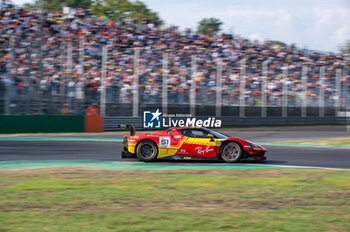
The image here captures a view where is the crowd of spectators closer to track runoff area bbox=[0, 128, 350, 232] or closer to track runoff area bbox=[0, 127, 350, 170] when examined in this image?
track runoff area bbox=[0, 127, 350, 170]

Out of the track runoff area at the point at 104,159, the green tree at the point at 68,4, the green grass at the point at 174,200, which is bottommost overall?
the green grass at the point at 174,200

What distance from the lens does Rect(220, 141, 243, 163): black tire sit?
11.4 m

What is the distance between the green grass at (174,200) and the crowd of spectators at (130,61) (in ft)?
41.4

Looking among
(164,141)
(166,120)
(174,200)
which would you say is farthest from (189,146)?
(166,120)

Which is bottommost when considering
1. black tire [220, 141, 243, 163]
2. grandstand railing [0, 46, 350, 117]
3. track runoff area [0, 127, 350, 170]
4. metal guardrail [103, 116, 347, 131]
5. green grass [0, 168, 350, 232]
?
green grass [0, 168, 350, 232]

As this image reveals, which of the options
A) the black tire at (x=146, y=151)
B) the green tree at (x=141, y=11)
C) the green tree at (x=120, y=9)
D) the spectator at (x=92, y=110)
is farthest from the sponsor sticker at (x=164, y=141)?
the green tree at (x=141, y=11)

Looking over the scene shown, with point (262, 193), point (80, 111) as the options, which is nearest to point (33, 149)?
point (80, 111)

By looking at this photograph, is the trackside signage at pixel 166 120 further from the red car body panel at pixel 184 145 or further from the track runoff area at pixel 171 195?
the red car body panel at pixel 184 145

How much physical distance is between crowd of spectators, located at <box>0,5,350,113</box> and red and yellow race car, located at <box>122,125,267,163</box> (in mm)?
10633

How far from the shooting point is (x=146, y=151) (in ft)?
37.8

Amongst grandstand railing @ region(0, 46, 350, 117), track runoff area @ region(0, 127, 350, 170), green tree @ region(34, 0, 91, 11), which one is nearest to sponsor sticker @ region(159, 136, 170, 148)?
track runoff area @ region(0, 127, 350, 170)

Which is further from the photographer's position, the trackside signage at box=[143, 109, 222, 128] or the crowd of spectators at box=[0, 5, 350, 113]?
the trackside signage at box=[143, 109, 222, 128]

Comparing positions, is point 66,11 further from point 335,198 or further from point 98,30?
point 335,198

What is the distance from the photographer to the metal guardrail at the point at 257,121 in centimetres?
2333
